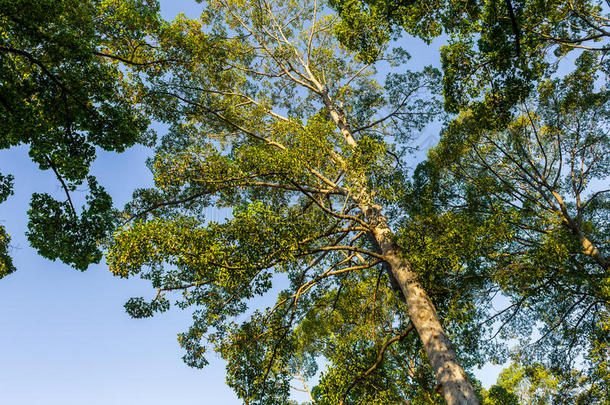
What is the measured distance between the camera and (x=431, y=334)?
6660mm

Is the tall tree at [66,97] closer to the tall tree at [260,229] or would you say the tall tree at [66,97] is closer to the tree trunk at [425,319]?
the tall tree at [260,229]

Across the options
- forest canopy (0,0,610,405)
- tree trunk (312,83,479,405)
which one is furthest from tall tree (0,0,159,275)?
tree trunk (312,83,479,405)

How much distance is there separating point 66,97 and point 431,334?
377 inches

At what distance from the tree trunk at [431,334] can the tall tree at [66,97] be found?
7340 millimetres

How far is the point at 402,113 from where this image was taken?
14484mm

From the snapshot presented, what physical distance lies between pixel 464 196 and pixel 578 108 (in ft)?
17.5

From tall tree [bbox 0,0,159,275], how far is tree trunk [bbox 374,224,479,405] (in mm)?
7340

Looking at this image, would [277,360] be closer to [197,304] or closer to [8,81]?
[197,304]

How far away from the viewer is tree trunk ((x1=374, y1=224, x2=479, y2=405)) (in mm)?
5734

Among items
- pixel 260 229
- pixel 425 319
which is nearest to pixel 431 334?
pixel 425 319

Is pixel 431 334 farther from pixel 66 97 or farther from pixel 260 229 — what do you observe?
pixel 66 97

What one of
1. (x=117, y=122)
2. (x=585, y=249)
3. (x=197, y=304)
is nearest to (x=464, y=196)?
(x=585, y=249)

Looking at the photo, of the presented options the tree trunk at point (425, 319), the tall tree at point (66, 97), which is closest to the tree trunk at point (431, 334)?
the tree trunk at point (425, 319)

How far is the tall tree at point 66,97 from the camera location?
6277 millimetres
